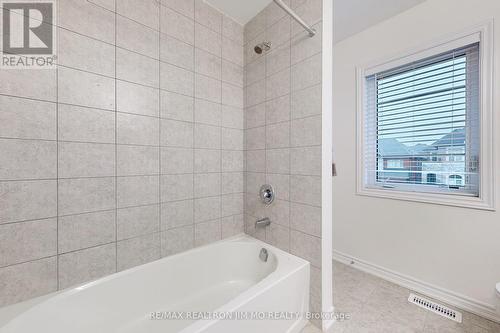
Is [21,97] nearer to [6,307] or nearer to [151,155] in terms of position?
[151,155]

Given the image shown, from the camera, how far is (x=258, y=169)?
182 centimetres

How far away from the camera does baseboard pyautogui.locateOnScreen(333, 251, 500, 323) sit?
1.42 metres

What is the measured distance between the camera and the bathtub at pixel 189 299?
95cm

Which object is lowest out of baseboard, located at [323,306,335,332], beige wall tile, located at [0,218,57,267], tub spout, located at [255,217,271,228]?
baseboard, located at [323,306,335,332]

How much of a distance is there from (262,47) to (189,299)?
212cm

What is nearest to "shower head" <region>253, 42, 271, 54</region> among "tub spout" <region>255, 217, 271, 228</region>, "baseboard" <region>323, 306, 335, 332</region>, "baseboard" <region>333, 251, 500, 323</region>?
"tub spout" <region>255, 217, 271, 228</region>

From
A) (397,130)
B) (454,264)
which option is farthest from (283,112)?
(454,264)

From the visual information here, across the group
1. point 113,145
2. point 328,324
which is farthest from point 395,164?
point 113,145

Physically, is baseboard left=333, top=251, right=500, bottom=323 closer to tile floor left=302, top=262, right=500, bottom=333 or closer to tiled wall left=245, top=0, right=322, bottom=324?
tile floor left=302, top=262, right=500, bottom=333

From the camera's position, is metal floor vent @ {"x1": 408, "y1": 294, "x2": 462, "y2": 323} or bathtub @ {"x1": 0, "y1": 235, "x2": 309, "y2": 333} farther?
metal floor vent @ {"x1": 408, "y1": 294, "x2": 462, "y2": 323}

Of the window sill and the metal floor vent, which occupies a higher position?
the window sill

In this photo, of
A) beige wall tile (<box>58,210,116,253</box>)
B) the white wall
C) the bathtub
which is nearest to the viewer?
the bathtub

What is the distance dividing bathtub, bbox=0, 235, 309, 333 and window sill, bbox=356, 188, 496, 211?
3.84 ft

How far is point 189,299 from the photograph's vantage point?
1.48m
